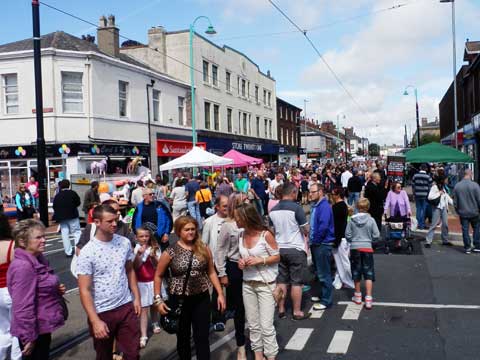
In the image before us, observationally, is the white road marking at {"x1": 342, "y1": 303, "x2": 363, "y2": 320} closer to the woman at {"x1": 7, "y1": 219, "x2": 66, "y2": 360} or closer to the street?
the street

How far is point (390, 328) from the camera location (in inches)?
228

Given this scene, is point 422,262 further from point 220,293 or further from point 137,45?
point 137,45

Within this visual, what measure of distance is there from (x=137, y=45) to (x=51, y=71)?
39.0 ft

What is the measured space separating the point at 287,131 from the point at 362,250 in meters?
47.9

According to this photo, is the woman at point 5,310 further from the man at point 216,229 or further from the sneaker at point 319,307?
the sneaker at point 319,307

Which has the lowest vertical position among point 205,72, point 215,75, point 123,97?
point 123,97

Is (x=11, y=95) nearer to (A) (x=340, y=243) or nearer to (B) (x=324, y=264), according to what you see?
(A) (x=340, y=243)

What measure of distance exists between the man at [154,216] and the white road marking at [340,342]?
3.18 meters

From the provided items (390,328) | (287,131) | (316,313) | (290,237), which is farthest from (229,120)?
(390,328)

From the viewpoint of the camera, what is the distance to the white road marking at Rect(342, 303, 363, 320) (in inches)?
247

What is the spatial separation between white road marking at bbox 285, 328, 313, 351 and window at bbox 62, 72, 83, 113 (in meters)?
18.2

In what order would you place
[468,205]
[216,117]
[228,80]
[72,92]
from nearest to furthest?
[468,205] < [72,92] < [216,117] < [228,80]

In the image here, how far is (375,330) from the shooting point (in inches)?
227

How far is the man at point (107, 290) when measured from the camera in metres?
3.68
